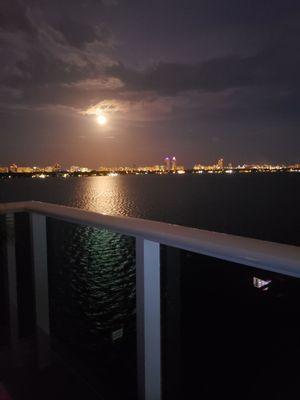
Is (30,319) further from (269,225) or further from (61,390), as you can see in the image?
(269,225)

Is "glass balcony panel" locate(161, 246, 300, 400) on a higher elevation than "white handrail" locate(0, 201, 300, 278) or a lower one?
lower

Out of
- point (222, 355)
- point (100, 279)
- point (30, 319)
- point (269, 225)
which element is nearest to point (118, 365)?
point (222, 355)

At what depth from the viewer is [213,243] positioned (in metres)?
0.90

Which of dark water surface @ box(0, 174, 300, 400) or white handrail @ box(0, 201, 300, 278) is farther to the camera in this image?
dark water surface @ box(0, 174, 300, 400)

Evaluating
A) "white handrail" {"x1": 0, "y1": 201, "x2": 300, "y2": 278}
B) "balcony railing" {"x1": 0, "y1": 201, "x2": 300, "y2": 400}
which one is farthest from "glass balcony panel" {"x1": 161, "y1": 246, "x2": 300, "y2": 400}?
"white handrail" {"x1": 0, "y1": 201, "x2": 300, "y2": 278}

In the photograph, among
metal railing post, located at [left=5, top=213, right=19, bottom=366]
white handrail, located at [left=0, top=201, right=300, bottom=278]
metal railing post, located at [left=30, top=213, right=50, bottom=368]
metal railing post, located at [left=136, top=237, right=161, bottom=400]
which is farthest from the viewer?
metal railing post, located at [left=5, top=213, right=19, bottom=366]

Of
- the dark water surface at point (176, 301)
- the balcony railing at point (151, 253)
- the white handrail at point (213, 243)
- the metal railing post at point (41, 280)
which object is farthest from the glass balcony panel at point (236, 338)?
the white handrail at point (213, 243)

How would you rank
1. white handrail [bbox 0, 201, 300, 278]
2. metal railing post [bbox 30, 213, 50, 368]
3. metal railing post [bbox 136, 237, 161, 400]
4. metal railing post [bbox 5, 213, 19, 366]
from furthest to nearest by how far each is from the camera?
metal railing post [bbox 5, 213, 19, 366]
metal railing post [bbox 30, 213, 50, 368]
metal railing post [bbox 136, 237, 161, 400]
white handrail [bbox 0, 201, 300, 278]

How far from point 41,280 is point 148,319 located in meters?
1.05

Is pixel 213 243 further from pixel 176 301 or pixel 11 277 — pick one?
pixel 11 277

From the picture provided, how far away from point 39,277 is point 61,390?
0.65 m

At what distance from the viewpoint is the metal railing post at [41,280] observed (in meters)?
1.98

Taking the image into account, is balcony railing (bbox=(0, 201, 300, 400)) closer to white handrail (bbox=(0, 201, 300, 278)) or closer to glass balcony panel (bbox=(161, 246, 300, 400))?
white handrail (bbox=(0, 201, 300, 278))

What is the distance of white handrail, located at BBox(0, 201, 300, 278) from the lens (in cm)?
76
